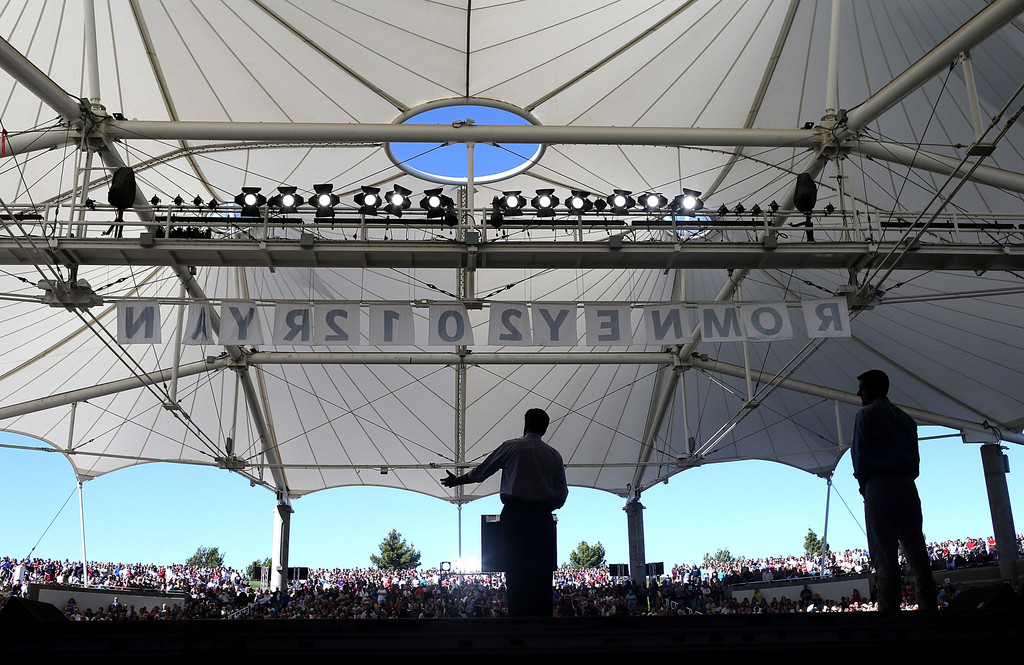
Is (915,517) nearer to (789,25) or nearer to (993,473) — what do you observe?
(789,25)

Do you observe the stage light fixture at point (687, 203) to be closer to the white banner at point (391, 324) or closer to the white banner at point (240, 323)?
the white banner at point (391, 324)

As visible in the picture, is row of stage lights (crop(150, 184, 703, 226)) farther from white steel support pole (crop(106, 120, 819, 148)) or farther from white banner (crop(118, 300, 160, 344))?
white banner (crop(118, 300, 160, 344))

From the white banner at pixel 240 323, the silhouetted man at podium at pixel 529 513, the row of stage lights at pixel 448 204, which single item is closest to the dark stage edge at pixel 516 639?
the silhouetted man at podium at pixel 529 513

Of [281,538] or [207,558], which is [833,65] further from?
[207,558]

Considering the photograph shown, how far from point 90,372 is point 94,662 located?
87.3 feet

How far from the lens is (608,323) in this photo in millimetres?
16172

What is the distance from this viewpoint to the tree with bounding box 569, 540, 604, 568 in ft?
290

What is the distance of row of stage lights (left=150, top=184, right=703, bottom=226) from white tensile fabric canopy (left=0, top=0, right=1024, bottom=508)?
1.84 feet

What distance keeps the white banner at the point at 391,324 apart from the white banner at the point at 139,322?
3838 millimetres

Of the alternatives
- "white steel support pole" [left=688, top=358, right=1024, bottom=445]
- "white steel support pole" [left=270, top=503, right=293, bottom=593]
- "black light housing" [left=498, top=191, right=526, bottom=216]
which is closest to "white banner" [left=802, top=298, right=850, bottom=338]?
"white steel support pole" [left=688, top=358, right=1024, bottom=445]

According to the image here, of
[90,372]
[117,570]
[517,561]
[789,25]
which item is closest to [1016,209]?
[789,25]

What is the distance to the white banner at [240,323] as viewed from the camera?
15617 millimetres

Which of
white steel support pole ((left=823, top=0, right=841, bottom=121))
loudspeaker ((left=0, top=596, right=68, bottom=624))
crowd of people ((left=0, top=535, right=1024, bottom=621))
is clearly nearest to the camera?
loudspeaker ((left=0, top=596, right=68, bottom=624))

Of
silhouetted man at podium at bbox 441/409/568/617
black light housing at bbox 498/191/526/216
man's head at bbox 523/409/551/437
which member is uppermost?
black light housing at bbox 498/191/526/216
